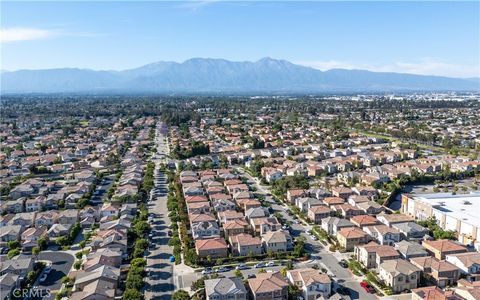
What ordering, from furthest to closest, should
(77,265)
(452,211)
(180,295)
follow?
(452,211) < (77,265) < (180,295)

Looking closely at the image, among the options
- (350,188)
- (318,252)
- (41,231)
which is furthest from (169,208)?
(350,188)

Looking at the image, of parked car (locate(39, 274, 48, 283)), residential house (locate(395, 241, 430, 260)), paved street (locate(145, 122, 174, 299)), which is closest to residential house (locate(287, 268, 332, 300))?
residential house (locate(395, 241, 430, 260))

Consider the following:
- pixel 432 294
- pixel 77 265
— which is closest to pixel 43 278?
pixel 77 265

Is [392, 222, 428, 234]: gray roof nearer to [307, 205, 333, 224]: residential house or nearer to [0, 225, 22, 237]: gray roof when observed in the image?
[307, 205, 333, 224]: residential house

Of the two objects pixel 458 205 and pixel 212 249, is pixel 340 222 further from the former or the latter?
pixel 458 205

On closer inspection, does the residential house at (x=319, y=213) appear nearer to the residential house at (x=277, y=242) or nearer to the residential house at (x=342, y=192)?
the residential house at (x=342, y=192)

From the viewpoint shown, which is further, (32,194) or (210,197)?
(32,194)

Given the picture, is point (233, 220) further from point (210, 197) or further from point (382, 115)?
point (382, 115)
